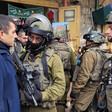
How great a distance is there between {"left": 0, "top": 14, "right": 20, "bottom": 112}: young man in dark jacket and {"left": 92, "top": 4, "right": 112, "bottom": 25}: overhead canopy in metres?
5.65

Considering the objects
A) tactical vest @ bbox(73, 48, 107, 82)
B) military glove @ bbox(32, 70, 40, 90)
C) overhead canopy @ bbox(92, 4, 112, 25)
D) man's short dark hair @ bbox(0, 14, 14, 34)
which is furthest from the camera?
overhead canopy @ bbox(92, 4, 112, 25)

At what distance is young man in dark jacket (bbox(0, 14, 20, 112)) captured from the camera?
1424mm

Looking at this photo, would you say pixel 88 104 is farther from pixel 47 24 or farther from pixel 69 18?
pixel 69 18

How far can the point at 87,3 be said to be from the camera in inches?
278

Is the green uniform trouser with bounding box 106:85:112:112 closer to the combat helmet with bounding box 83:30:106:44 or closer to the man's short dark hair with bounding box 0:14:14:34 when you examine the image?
the combat helmet with bounding box 83:30:106:44

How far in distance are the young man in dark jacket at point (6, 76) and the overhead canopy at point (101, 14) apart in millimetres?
5653

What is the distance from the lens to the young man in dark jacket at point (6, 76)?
1424 mm

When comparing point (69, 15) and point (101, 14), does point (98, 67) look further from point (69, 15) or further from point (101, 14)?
point (101, 14)

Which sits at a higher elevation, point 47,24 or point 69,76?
point 47,24

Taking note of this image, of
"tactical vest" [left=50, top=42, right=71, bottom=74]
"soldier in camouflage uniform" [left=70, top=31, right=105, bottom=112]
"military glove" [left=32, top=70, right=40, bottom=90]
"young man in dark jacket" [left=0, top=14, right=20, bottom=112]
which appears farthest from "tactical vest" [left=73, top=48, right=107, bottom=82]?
"young man in dark jacket" [left=0, top=14, right=20, bottom=112]

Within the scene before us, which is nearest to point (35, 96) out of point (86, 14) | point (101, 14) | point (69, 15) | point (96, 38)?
point (96, 38)

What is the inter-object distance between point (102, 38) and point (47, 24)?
1384 millimetres

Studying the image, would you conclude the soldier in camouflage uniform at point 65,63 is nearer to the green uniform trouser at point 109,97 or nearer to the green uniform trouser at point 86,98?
the green uniform trouser at point 86,98

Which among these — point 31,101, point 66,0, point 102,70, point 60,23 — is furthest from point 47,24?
point 66,0
